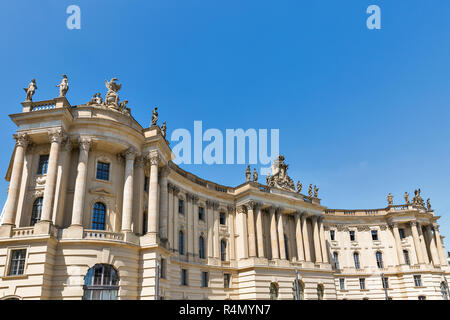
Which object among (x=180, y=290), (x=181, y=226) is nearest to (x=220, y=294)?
(x=180, y=290)

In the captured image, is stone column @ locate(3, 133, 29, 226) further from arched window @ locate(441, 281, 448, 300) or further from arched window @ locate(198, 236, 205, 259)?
arched window @ locate(441, 281, 448, 300)

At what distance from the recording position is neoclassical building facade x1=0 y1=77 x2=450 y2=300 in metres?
27.7

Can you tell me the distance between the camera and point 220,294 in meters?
44.6

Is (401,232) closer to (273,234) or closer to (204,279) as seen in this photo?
(273,234)

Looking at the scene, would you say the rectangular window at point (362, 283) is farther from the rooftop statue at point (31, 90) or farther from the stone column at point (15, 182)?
the rooftop statue at point (31, 90)

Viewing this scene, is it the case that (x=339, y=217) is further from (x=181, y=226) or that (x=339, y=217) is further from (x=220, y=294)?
(x=181, y=226)

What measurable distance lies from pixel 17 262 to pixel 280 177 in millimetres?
38821

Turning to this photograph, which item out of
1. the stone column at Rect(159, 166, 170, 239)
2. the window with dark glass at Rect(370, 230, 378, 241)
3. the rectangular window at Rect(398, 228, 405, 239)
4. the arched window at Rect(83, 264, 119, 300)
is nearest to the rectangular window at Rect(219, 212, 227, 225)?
the stone column at Rect(159, 166, 170, 239)

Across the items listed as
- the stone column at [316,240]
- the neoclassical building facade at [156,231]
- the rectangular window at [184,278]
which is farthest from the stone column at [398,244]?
the rectangular window at [184,278]

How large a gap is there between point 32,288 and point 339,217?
51.3 metres

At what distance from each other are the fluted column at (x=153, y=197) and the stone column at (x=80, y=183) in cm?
609

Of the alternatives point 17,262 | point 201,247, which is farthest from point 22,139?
point 201,247

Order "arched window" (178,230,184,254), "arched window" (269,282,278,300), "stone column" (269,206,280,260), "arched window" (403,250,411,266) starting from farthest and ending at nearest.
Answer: "arched window" (403,250,411,266)
"stone column" (269,206,280,260)
"arched window" (269,282,278,300)
"arched window" (178,230,184,254)

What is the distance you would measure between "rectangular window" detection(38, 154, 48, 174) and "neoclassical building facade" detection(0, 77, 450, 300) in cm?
8
